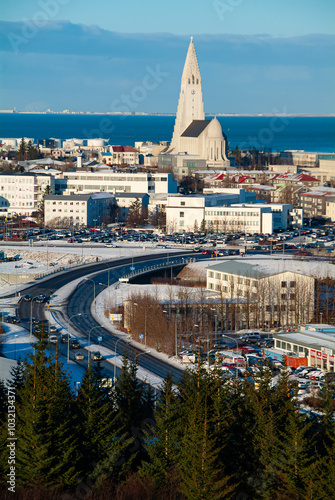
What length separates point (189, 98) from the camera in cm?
4594

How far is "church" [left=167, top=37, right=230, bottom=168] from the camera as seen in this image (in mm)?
42469

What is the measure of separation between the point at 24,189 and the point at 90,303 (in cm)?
1502

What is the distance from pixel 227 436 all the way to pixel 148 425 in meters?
0.89

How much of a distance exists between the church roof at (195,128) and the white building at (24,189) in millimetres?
13265

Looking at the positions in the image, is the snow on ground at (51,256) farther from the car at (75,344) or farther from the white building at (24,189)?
the white building at (24,189)

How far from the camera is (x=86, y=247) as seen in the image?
23719 millimetres

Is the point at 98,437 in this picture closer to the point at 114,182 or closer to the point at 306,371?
the point at 306,371

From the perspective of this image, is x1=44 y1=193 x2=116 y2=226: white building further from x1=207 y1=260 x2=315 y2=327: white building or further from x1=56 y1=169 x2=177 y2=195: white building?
x1=207 y1=260 x2=315 y2=327: white building

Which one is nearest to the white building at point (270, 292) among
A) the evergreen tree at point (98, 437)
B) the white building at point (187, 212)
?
the evergreen tree at point (98, 437)

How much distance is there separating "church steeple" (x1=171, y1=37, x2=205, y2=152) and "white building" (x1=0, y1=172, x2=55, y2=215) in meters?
14.2

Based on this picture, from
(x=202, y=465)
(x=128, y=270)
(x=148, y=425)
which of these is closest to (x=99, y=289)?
(x=128, y=270)

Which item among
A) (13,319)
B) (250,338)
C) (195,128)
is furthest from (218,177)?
(250,338)

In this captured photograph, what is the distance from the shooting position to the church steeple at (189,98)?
148 ft

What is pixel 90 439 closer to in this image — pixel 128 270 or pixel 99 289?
pixel 99 289
